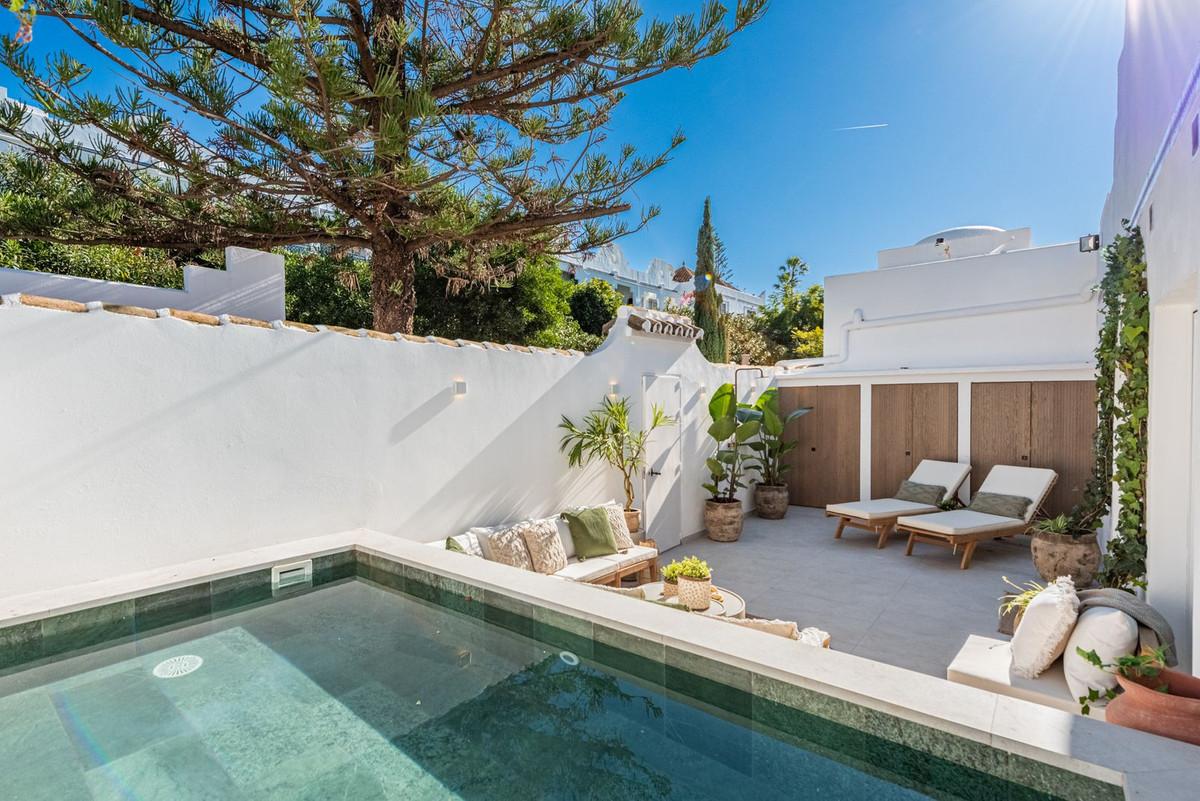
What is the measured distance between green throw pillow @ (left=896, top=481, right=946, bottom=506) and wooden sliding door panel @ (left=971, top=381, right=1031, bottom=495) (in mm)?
1057

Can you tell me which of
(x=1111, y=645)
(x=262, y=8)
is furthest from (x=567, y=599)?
(x=262, y=8)

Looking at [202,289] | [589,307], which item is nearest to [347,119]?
[202,289]

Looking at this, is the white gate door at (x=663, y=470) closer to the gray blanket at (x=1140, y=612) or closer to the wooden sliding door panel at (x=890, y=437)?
the wooden sliding door panel at (x=890, y=437)

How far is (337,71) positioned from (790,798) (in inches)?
243

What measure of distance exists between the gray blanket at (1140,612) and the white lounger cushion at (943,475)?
6.73m

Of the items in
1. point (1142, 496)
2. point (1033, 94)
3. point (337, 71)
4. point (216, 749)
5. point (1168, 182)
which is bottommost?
point (216, 749)

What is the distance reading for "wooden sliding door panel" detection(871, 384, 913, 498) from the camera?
11641 millimetres

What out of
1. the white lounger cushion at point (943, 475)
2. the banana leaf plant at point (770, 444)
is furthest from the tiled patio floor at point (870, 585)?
the banana leaf plant at point (770, 444)

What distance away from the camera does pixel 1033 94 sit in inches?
396

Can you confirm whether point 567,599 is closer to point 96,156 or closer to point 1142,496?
point 1142,496

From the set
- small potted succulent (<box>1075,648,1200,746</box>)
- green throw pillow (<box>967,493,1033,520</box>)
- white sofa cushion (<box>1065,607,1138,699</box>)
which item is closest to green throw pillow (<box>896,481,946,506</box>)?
green throw pillow (<box>967,493,1033,520</box>)

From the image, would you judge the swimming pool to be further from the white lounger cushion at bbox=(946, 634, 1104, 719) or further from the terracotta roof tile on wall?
the terracotta roof tile on wall

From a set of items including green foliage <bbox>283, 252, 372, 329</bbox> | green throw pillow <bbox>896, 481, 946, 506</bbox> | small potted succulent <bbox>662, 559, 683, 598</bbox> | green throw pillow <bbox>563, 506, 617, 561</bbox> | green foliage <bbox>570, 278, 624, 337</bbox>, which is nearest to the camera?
small potted succulent <bbox>662, 559, 683, 598</bbox>

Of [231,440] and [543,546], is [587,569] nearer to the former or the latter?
[543,546]
